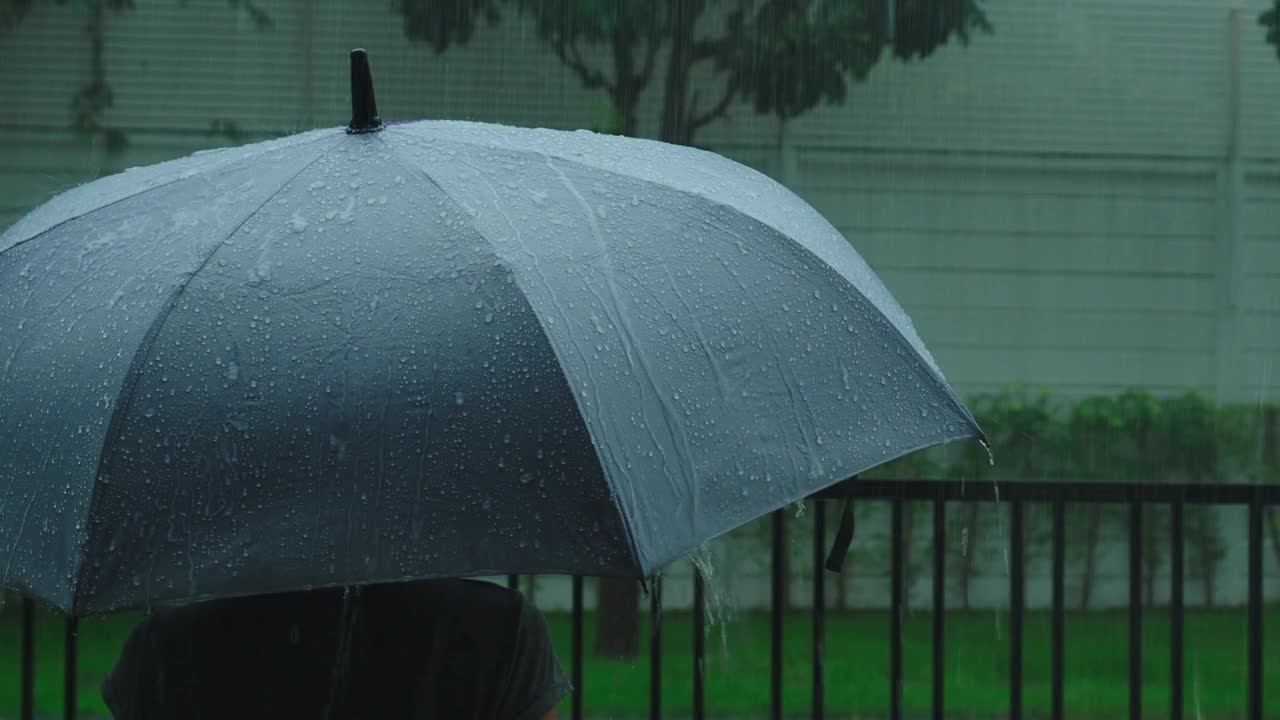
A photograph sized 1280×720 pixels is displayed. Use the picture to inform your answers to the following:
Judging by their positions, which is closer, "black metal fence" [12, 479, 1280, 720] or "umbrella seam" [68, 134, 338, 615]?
"umbrella seam" [68, 134, 338, 615]

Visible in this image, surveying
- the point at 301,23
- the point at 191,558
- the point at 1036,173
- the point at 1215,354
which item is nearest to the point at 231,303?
the point at 191,558

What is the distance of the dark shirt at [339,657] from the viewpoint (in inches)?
74.1

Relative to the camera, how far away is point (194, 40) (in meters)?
7.91

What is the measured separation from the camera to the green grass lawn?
7.41 metres

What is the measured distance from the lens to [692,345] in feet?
6.02

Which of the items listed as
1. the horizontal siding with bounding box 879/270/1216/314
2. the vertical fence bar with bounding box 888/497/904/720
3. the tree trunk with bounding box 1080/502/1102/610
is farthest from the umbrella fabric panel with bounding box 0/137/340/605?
the tree trunk with bounding box 1080/502/1102/610

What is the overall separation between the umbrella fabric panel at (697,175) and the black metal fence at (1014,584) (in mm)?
1377

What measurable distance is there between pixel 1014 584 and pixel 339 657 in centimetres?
240

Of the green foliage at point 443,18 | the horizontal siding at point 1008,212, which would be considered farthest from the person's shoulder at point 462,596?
the horizontal siding at point 1008,212

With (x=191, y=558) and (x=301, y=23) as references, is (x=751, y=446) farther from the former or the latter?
(x=301, y=23)

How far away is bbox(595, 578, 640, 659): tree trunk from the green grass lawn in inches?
3.8

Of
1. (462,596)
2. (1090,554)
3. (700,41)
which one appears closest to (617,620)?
(1090,554)

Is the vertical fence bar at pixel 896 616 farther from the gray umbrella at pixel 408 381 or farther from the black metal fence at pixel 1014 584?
the gray umbrella at pixel 408 381

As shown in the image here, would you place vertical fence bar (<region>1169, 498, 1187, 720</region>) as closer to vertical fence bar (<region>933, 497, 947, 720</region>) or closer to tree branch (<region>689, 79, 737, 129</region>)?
vertical fence bar (<region>933, 497, 947, 720</region>)
